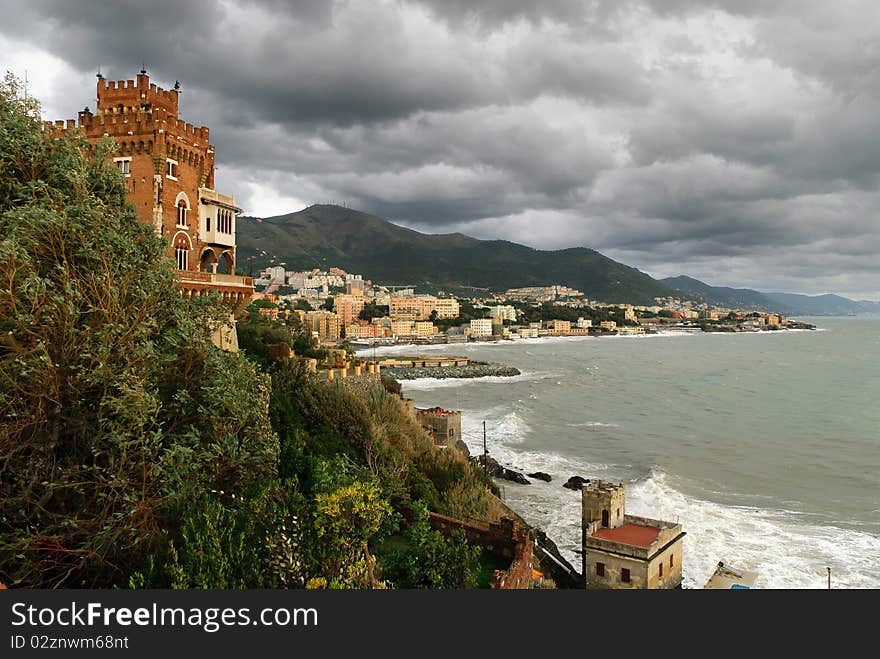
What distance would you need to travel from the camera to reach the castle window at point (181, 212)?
13551mm

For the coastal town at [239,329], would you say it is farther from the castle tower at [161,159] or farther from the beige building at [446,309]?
the beige building at [446,309]

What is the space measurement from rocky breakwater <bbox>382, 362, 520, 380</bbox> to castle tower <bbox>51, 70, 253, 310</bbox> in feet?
139

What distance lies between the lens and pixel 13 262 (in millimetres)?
5520

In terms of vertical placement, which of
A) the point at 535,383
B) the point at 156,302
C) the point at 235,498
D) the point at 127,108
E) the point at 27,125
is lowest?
the point at 535,383

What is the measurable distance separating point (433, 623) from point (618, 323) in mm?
159685

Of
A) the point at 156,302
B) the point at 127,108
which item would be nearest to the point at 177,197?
the point at 127,108

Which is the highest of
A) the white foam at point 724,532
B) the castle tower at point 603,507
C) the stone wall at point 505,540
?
the stone wall at point 505,540

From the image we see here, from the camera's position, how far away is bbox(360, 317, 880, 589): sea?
1540 cm

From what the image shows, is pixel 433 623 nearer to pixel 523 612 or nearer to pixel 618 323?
pixel 523 612

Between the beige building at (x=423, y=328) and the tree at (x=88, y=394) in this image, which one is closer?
the tree at (x=88, y=394)

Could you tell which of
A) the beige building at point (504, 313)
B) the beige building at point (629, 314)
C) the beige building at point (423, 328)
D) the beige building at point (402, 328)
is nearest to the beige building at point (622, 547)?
the beige building at point (402, 328)

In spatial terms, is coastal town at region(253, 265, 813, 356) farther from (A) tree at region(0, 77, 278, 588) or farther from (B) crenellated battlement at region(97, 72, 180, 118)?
(A) tree at region(0, 77, 278, 588)

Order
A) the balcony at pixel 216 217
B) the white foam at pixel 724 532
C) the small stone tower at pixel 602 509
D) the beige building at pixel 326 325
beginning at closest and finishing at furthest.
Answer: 1. the small stone tower at pixel 602 509
2. the white foam at pixel 724 532
3. the balcony at pixel 216 217
4. the beige building at pixel 326 325

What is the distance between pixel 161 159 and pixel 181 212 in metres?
1.39
